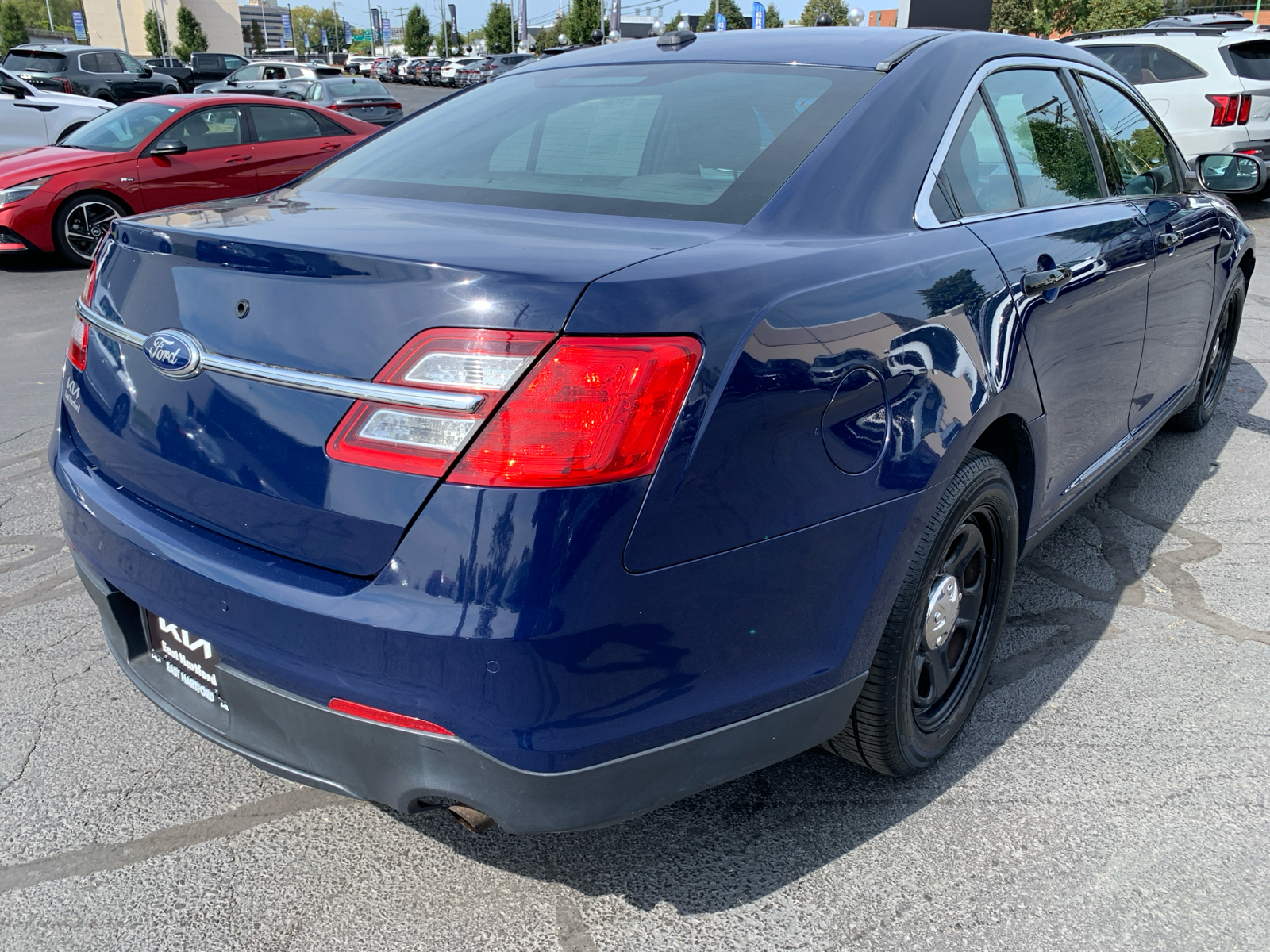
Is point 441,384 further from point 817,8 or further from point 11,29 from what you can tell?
point 817,8

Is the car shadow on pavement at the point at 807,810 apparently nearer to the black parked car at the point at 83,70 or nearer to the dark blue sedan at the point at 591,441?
the dark blue sedan at the point at 591,441

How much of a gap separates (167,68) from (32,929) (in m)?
38.1

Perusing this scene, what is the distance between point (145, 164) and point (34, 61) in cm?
1704

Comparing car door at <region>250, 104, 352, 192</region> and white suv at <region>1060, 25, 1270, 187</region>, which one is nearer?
car door at <region>250, 104, 352, 192</region>

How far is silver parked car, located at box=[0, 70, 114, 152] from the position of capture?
12.6 m

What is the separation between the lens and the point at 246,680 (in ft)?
5.74

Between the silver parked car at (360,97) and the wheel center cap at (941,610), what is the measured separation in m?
17.3

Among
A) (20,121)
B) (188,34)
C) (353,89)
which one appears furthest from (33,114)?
(188,34)

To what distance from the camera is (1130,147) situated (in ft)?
11.5

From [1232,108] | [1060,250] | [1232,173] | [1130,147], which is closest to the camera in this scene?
[1060,250]

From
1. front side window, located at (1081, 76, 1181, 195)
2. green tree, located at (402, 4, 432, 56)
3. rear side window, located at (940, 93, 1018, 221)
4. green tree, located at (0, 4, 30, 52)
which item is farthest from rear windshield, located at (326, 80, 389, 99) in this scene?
green tree, located at (402, 4, 432, 56)

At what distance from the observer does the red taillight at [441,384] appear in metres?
1.48

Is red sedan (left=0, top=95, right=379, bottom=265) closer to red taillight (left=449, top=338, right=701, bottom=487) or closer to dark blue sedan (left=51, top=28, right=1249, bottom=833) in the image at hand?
dark blue sedan (left=51, top=28, right=1249, bottom=833)

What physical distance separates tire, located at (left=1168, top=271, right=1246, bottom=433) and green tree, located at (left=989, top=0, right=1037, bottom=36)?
164 feet
